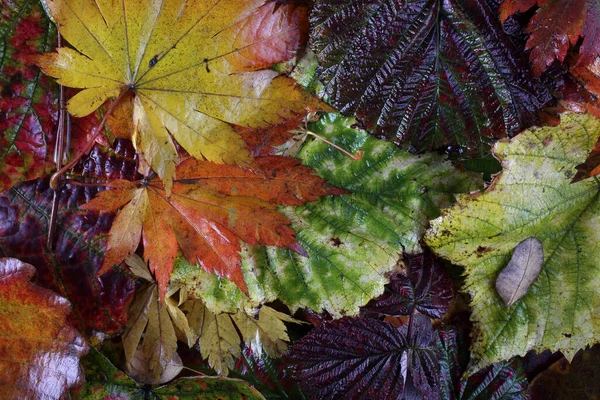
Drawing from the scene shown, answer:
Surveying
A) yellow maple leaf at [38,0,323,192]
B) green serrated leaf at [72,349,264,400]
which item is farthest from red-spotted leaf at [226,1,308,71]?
green serrated leaf at [72,349,264,400]

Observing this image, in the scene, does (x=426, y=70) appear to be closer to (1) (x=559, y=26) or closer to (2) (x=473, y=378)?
(1) (x=559, y=26)

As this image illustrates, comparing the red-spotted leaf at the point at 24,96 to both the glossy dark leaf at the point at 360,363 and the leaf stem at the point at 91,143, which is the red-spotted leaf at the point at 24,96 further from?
the glossy dark leaf at the point at 360,363

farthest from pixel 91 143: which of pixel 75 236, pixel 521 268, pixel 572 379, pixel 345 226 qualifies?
pixel 572 379

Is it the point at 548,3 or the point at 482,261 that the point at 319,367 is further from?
the point at 548,3

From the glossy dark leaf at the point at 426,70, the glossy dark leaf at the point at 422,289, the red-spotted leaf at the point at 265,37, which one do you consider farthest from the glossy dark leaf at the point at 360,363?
the red-spotted leaf at the point at 265,37

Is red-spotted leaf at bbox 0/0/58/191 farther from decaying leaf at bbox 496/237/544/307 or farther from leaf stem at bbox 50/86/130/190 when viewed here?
decaying leaf at bbox 496/237/544/307
